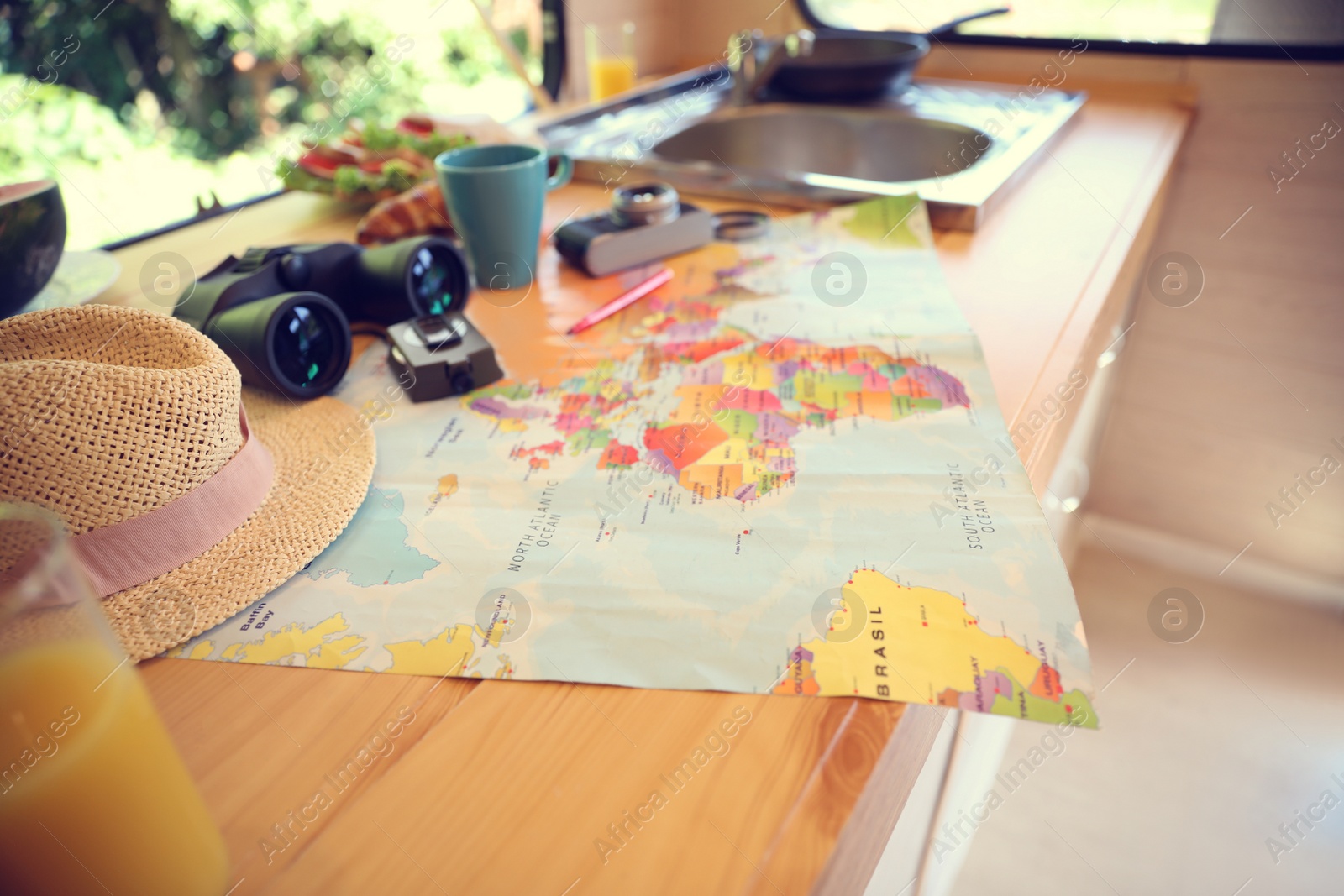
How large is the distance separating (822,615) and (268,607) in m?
0.31

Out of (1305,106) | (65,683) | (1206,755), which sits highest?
(65,683)

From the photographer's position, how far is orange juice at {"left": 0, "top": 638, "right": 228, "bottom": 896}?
0.27 m

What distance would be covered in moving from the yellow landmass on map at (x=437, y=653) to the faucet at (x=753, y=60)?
1.28 meters

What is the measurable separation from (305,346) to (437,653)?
0.34 m

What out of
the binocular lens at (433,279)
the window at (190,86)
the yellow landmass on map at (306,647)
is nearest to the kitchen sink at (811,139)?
the binocular lens at (433,279)

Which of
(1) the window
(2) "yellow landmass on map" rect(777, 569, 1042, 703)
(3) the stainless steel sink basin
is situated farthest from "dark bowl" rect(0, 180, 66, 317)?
(1) the window

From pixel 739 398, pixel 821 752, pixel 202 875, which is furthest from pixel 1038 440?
pixel 202 875

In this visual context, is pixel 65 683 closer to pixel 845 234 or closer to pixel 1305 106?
pixel 845 234

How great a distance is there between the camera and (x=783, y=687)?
1.27 ft

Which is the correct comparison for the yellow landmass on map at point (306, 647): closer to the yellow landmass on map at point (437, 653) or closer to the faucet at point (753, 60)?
the yellow landmass on map at point (437, 653)

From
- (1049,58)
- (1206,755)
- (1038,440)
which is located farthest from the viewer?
(1049,58)

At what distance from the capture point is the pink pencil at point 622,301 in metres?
0.76

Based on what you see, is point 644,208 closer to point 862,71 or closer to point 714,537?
point 714,537

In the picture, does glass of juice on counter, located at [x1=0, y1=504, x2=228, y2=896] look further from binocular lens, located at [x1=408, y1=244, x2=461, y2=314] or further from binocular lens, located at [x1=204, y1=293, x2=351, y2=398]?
binocular lens, located at [x1=408, y1=244, x2=461, y2=314]
